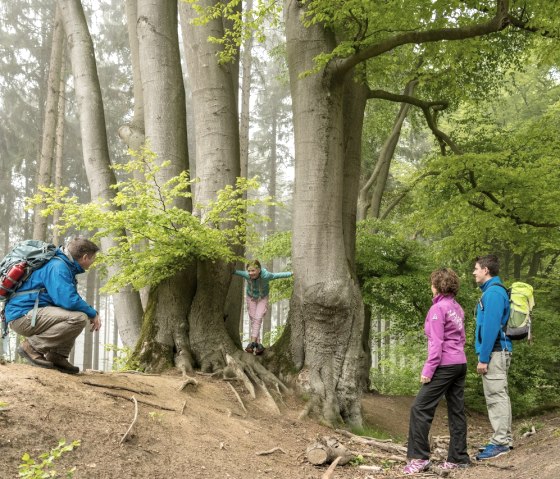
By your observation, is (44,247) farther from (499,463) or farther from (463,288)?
(463,288)

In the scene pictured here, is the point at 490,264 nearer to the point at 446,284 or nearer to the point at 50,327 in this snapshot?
the point at 446,284

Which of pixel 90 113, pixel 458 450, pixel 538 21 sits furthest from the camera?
pixel 90 113

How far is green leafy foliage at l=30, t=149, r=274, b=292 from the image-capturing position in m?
5.39

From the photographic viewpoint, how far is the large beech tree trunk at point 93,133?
334 inches

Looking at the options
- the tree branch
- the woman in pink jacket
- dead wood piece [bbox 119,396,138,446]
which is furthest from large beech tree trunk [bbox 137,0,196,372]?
the woman in pink jacket

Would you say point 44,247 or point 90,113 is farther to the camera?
point 90,113

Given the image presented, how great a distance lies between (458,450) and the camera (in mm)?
4840

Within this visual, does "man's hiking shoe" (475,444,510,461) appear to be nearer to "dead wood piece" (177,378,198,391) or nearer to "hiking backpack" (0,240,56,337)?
"dead wood piece" (177,378,198,391)

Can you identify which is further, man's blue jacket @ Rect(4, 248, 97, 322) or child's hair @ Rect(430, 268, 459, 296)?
child's hair @ Rect(430, 268, 459, 296)

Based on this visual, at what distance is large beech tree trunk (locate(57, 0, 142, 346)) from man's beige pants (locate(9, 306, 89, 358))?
12.2 ft

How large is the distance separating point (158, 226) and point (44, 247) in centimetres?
133

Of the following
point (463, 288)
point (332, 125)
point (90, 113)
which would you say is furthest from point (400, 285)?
point (90, 113)

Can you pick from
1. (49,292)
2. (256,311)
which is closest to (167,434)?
(49,292)

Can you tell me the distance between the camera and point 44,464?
3057mm
